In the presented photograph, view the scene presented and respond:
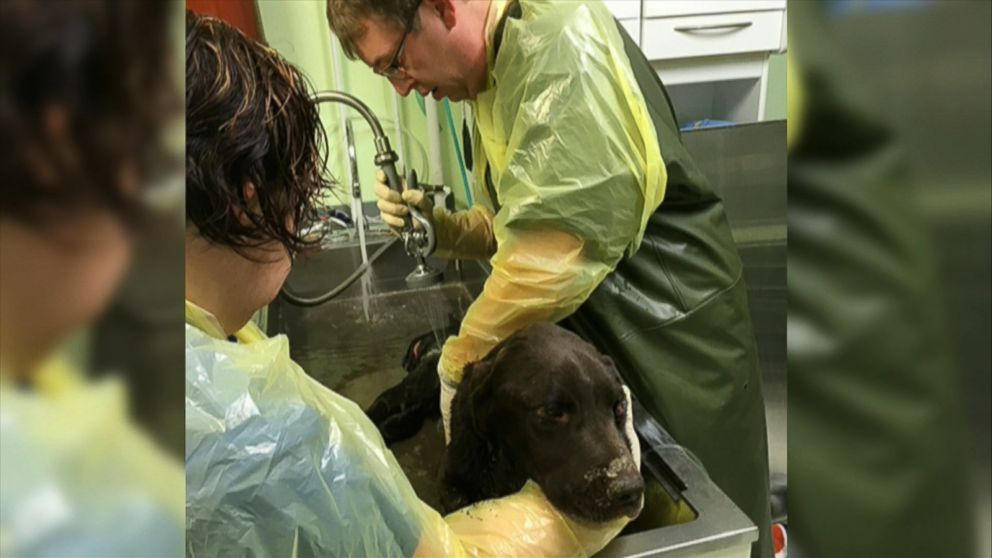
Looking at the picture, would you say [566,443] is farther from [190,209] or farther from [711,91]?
[711,91]

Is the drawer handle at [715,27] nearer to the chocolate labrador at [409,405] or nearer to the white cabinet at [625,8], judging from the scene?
the white cabinet at [625,8]

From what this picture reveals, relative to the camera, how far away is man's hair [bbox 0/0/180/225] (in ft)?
0.54

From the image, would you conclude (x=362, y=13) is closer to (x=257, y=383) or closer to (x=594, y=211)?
(x=594, y=211)

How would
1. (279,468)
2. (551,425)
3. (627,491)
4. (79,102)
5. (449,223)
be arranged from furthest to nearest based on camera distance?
(449,223)
(551,425)
(627,491)
(279,468)
(79,102)

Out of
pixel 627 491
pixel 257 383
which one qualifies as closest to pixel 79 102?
pixel 257 383

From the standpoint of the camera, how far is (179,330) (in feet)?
0.68

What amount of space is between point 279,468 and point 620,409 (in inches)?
22.4

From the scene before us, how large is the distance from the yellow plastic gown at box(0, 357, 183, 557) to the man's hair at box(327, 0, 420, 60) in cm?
115

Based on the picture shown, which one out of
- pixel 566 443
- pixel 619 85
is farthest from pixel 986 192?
pixel 619 85

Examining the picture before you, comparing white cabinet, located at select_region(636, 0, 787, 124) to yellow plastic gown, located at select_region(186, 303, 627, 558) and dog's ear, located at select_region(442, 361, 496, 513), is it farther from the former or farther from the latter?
yellow plastic gown, located at select_region(186, 303, 627, 558)

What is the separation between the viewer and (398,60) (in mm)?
1316

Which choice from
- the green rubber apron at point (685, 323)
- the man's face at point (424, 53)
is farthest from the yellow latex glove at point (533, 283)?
the man's face at point (424, 53)

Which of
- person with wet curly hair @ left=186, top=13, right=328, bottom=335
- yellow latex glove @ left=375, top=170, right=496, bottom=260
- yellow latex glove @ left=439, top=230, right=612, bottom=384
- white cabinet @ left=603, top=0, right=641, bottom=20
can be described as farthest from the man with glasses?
white cabinet @ left=603, top=0, right=641, bottom=20

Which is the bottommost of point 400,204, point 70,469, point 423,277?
point 423,277
